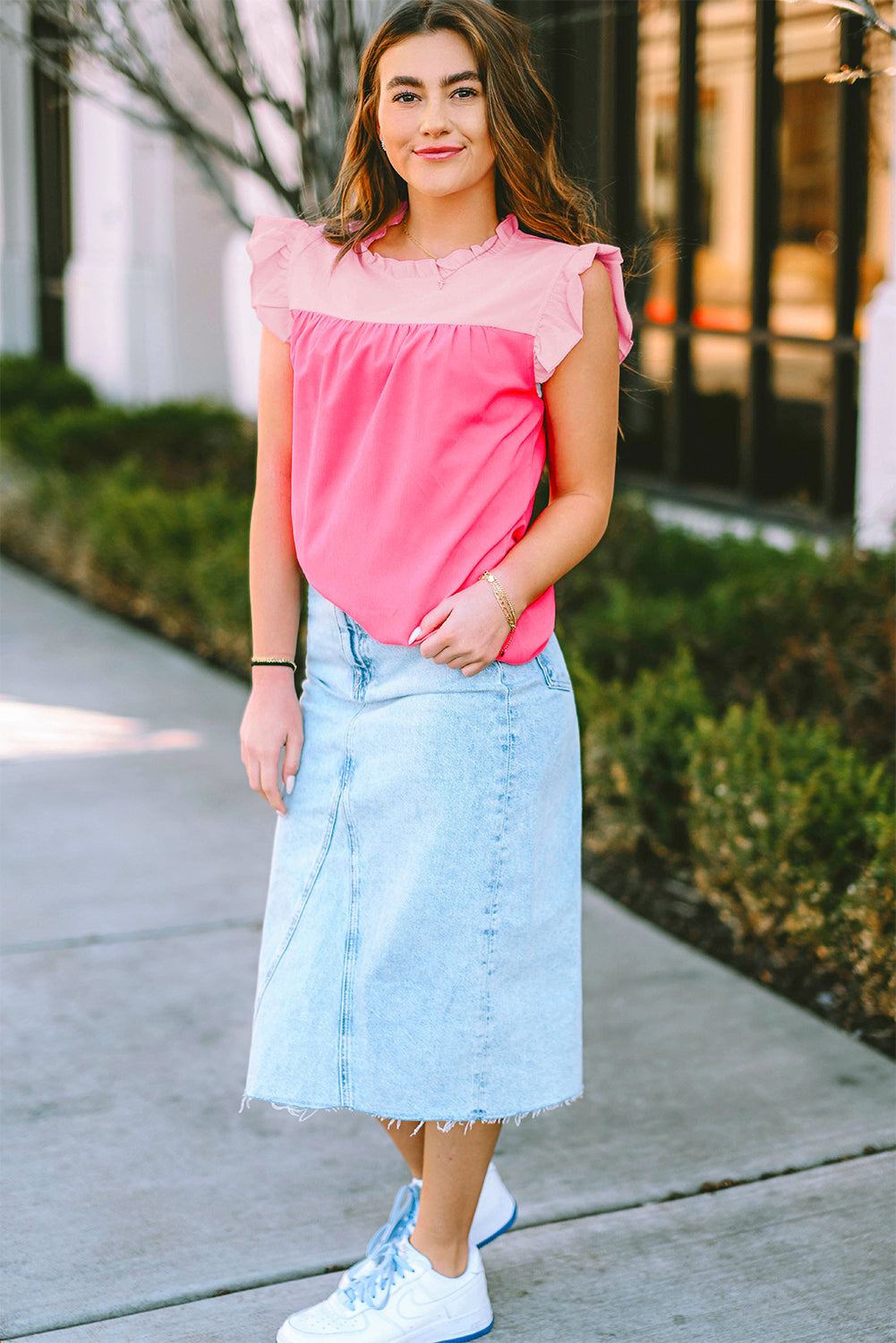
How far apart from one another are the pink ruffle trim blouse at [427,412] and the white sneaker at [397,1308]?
91 cm

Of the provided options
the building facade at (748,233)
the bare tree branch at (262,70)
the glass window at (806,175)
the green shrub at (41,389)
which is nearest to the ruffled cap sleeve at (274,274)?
the bare tree branch at (262,70)

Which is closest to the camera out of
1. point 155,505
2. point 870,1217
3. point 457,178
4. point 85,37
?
point 457,178

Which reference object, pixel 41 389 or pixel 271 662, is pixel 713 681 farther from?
pixel 41 389

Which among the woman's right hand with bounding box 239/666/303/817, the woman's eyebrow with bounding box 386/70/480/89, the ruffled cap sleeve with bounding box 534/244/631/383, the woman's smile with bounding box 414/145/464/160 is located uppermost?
the woman's eyebrow with bounding box 386/70/480/89

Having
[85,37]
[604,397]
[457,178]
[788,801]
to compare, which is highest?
[85,37]

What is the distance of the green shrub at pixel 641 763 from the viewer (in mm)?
4199

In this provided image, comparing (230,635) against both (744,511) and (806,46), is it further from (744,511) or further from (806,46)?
(806,46)

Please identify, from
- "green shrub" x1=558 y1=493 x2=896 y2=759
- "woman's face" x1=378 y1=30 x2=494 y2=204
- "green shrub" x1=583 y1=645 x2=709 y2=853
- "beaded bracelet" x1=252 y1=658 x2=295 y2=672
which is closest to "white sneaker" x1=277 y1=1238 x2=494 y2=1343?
"beaded bracelet" x1=252 y1=658 x2=295 y2=672

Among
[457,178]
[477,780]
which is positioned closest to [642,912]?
[477,780]

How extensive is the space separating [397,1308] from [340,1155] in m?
0.68

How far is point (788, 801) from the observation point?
11.8ft

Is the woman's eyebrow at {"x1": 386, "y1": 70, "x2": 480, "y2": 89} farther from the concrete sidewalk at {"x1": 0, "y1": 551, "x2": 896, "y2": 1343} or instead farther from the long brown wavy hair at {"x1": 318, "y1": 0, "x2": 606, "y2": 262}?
the concrete sidewalk at {"x1": 0, "y1": 551, "x2": 896, "y2": 1343}

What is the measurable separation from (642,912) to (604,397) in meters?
2.30

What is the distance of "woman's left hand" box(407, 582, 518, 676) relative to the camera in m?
1.98
